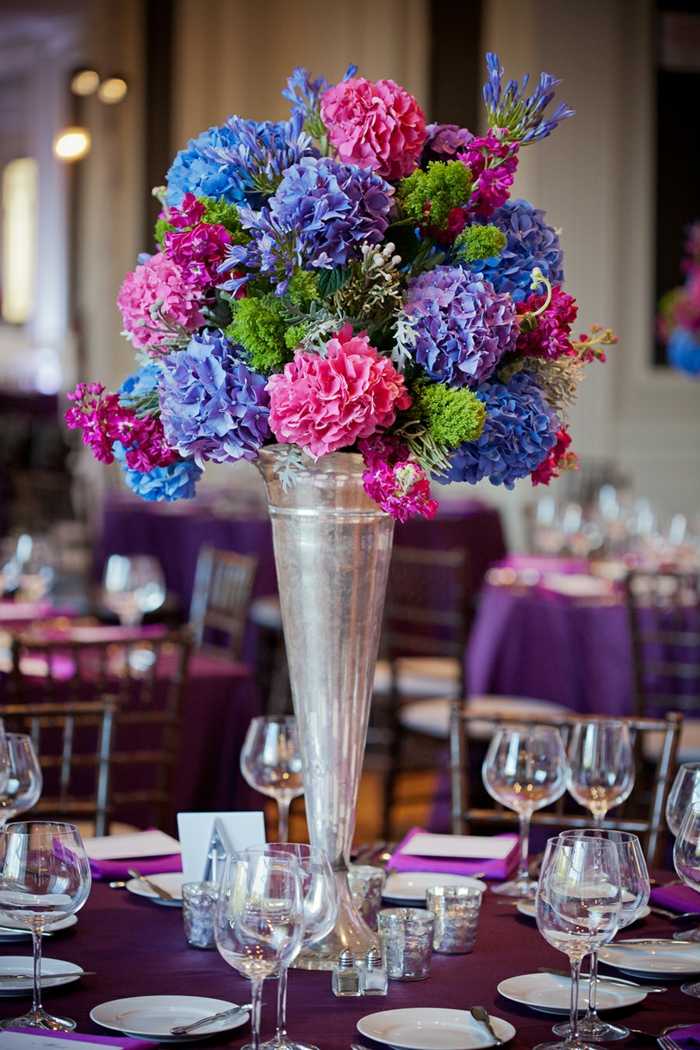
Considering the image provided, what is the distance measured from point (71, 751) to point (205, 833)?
1.35 meters

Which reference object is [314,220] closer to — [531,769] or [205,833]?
[205,833]

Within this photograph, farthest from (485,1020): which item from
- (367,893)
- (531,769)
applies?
(531,769)

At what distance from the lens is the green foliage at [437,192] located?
169cm

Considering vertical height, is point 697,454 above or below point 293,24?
below

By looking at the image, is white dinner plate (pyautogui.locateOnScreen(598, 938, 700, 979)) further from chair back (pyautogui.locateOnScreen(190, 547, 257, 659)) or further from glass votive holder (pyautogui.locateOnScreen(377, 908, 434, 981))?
chair back (pyautogui.locateOnScreen(190, 547, 257, 659))

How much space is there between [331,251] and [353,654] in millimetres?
430

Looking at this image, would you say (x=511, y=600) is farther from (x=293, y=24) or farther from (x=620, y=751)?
(x=293, y=24)

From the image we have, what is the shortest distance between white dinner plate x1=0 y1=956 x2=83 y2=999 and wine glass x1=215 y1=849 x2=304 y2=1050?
286mm

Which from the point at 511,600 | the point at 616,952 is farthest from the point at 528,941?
the point at 511,600

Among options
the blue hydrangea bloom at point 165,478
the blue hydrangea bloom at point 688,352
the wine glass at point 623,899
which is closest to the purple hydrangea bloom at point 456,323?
the blue hydrangea bloom at point 165,478

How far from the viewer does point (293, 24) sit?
40.0ft

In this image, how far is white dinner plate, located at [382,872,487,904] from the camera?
76.6 inches

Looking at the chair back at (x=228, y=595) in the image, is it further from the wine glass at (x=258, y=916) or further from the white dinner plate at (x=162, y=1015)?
the wine glass at (x=258, y=916)

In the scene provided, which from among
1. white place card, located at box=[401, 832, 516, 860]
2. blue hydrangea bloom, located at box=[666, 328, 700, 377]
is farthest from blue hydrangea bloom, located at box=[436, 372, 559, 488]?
blue hydrangea bloom, located at box=[666, 328, 700, 377]
